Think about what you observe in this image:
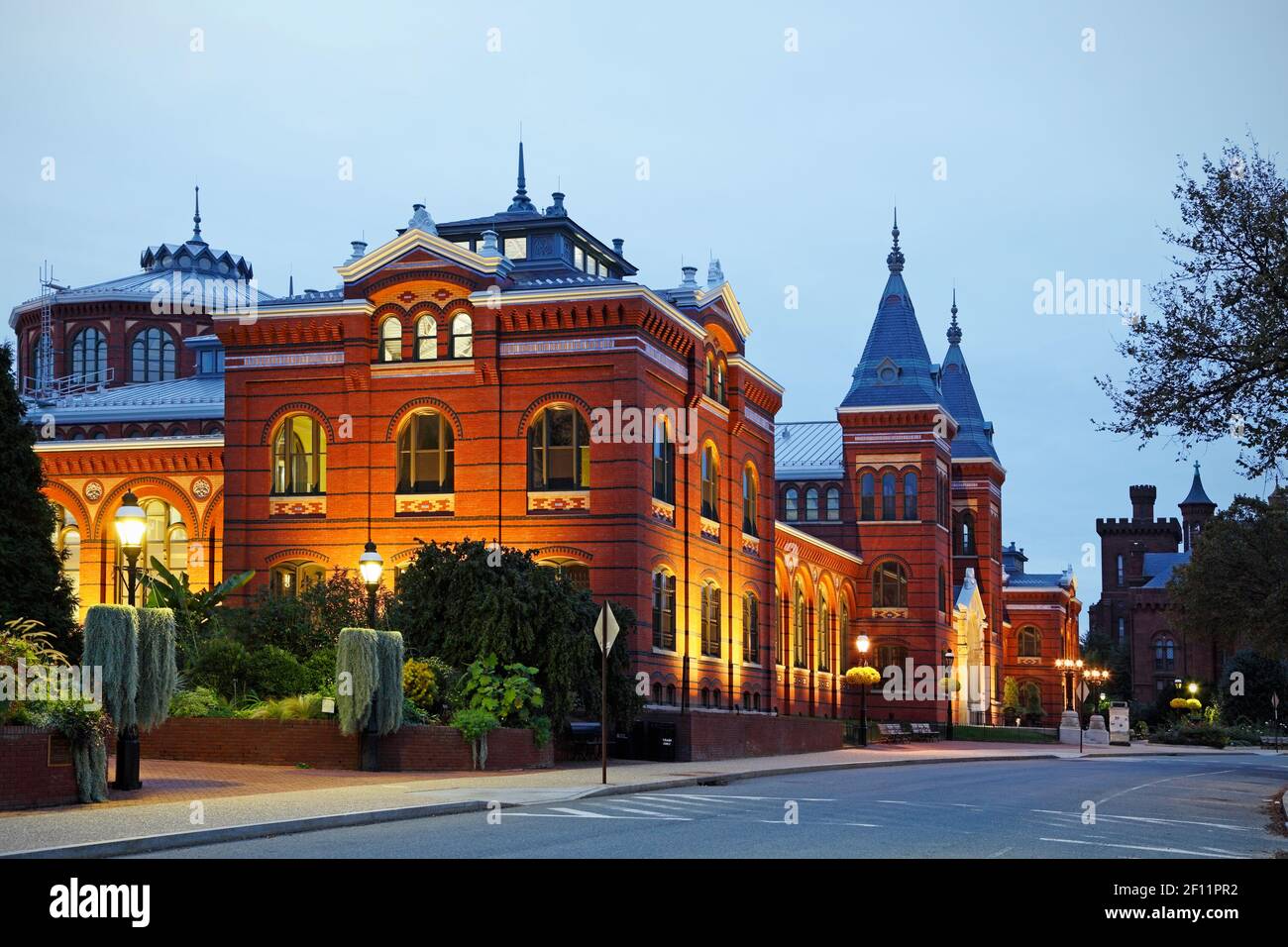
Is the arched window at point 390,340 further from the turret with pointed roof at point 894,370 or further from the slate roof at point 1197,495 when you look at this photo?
the slate roof at point 1197,495

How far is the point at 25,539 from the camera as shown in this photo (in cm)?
3381

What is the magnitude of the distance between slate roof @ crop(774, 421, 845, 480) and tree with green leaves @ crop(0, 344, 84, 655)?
1846 inches

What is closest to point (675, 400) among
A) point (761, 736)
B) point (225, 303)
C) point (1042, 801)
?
point (761, 736)

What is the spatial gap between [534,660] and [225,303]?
39.8 m

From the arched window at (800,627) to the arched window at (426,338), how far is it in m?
23.4

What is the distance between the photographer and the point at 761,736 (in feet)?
140

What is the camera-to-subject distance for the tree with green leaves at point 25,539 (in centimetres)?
3306

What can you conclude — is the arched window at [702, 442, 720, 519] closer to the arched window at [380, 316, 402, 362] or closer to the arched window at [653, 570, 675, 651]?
the arched window at [653, 570, 675, 651]

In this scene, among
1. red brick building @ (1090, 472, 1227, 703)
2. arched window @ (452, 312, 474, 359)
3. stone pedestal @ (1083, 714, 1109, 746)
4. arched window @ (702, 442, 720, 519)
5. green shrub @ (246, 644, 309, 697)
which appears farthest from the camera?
red brick building @ (1090, 472, 1227, 703)

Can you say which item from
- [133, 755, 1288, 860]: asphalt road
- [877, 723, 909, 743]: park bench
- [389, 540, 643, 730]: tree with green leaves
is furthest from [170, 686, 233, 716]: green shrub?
[877, 723, 909, 743]: park bench

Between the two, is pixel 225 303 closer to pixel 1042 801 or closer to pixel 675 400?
pixel 675 400

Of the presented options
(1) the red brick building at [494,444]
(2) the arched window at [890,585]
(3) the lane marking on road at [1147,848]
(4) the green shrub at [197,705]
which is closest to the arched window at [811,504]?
(2) the arched window at [890,585]

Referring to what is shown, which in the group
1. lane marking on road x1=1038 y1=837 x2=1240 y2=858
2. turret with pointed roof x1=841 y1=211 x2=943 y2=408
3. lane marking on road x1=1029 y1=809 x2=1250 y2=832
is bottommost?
lane marking on road x1=1029 y1=809 x2=1250 y2=832

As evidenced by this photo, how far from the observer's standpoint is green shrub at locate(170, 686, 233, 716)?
2966cm
